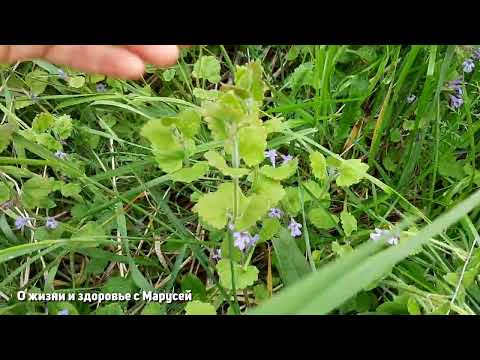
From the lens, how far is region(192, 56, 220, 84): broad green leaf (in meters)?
1.19

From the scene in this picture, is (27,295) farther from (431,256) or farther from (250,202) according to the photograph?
(431,256)

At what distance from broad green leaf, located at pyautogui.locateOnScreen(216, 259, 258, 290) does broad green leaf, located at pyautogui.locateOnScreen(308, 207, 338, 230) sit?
0.16 metres

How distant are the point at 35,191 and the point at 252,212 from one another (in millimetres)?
442

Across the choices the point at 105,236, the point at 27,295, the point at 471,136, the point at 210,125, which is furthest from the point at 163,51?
the point at 471,136

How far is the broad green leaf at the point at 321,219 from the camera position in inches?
39.3

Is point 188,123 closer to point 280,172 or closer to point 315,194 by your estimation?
point 280,172

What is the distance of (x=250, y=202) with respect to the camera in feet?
2.56

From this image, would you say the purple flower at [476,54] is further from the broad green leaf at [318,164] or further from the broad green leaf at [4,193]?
the broad green leaf at [4,193]

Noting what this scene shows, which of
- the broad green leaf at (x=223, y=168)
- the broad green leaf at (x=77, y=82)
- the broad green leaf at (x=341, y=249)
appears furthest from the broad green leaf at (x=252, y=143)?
the broad green leaf at (x=77, y=82)

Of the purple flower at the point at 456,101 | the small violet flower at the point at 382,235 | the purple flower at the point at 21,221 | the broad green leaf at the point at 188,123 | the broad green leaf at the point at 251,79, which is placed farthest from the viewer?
the purple flower at the point at 456,101

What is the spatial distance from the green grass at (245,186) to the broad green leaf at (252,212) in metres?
0.02

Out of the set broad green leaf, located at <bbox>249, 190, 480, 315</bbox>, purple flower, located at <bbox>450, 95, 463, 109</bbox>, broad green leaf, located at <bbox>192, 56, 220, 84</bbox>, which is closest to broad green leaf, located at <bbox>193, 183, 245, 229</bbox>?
broad green leaf, located at <bbox>249, 190, 480, 315</bbox>

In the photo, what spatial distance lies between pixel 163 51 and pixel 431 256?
1.72 feet

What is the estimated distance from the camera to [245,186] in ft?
3.50
